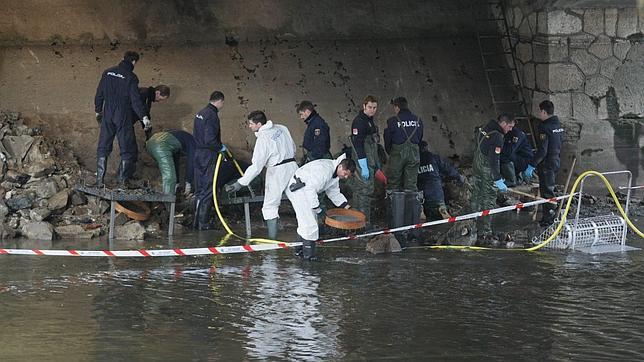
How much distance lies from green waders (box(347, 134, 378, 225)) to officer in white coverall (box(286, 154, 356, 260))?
1.70 metres

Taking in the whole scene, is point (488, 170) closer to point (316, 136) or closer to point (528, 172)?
point (528, 172)

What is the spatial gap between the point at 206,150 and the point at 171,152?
0.65m

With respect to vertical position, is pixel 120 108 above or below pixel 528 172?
above

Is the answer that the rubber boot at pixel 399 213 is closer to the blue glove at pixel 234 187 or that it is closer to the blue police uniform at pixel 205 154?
the blue glove at pixel 234 187

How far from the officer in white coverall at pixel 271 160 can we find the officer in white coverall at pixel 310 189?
2.97ft

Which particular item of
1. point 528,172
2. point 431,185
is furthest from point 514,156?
point 431,185

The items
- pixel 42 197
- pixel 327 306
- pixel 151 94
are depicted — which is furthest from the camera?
pixel 151 94

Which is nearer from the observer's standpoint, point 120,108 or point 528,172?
Answer: point 120,108

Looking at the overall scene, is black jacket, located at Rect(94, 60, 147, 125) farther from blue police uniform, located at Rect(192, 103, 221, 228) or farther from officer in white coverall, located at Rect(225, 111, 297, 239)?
officer in white coverall, located at Rect(225, 111, 297, 239)

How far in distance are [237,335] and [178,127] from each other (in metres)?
7.66

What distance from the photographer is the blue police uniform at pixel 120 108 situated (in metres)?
14.4

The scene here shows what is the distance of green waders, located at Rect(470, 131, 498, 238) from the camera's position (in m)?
14.0

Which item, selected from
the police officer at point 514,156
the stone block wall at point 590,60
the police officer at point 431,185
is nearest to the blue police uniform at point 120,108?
the police officer at point 431,185

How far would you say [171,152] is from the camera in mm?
14586
